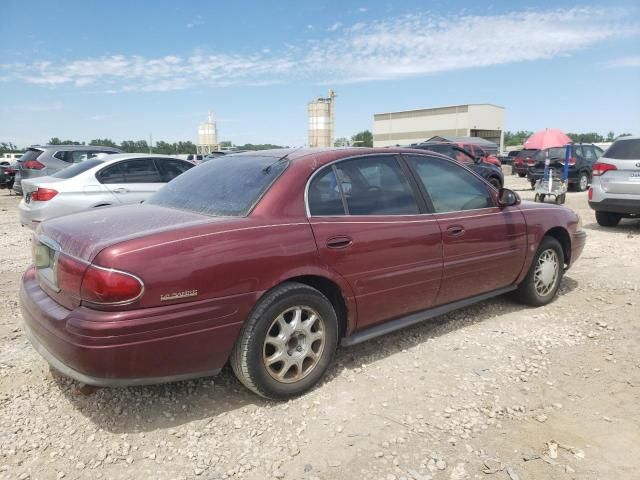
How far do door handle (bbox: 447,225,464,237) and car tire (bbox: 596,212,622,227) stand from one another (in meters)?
6.70

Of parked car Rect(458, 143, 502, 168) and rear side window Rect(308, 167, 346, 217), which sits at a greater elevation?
parked car Rect(458, 143, 502, 168)

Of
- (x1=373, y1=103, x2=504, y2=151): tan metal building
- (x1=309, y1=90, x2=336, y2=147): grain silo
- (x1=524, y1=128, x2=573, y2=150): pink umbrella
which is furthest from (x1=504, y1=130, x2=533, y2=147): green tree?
(x1=524, y1=128, x2=573, y2=150): pink umbrella

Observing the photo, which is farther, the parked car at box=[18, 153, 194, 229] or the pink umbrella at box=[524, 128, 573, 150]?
the pink umbrella at box=[524, 128, 573, 150]

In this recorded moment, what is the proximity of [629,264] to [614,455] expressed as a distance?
454cm

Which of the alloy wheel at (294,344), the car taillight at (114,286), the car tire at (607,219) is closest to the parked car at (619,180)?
the car tire at (607,219)

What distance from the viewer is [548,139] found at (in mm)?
13648

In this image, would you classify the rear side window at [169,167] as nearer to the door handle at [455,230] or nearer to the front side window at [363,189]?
the front side window at [363,189]

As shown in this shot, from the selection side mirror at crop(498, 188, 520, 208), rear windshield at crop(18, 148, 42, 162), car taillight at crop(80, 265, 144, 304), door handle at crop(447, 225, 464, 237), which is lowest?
car taillight at crop(80, 265, 144, 304)

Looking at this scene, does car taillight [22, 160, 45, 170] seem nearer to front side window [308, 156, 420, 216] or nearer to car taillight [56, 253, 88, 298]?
car taillight [56, 253, 88, 298]

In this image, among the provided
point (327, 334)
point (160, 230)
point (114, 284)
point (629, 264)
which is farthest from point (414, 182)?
point (629, 264)

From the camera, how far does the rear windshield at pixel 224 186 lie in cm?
303

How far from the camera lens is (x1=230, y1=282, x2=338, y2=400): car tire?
275 centimetres

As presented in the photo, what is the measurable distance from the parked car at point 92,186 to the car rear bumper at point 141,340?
4.78 metres

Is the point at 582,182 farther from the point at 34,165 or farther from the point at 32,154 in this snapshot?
the point at 32,154
